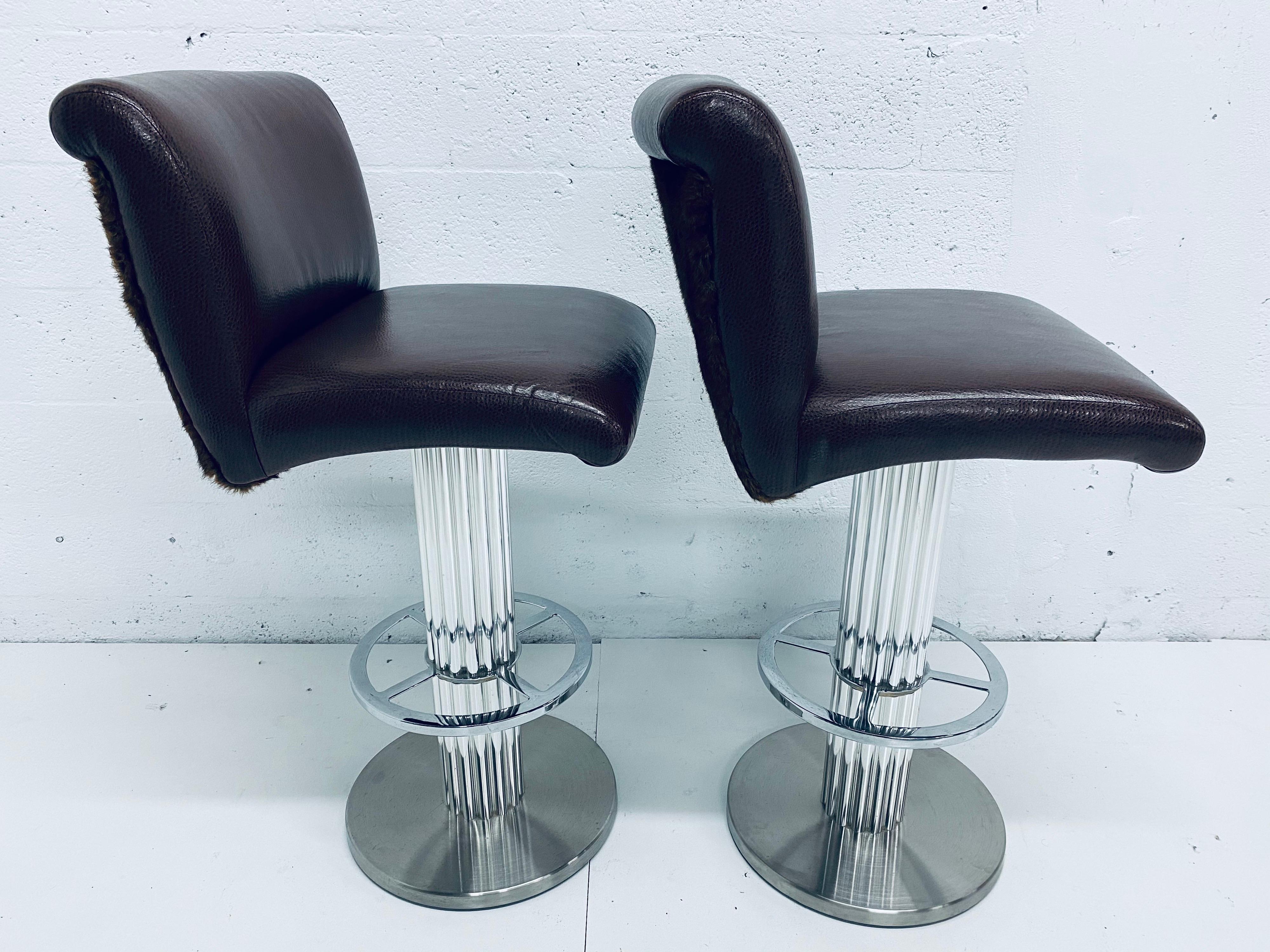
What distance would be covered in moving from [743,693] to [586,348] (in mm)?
870

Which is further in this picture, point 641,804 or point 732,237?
point 641,804

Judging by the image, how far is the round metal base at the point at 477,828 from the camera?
4.15 feet

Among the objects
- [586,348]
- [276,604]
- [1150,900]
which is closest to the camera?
[586,348]

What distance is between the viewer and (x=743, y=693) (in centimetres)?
169

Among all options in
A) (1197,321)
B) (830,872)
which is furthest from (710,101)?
(1197,321)

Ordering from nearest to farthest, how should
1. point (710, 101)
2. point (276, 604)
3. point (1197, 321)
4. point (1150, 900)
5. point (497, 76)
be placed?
point (710, 101), point (1150, 900), point (497, 76), point (1197, 321), point (276, 604)

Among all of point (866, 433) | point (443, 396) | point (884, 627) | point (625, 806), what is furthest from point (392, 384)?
point (625, 806)

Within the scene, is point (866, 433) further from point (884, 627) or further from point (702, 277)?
point (884, 627)

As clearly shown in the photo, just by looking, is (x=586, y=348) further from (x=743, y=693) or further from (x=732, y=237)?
(x=743, y=693)

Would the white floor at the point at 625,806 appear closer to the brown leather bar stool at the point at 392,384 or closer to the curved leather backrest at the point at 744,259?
the brown leather bar stool at the point at 392,384

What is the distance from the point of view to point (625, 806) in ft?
4.67

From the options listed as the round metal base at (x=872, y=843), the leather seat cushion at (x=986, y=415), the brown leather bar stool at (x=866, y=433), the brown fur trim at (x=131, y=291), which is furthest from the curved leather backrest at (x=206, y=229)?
the round metal base at (x=872, y=843)

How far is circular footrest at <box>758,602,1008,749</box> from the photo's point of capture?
1135mm

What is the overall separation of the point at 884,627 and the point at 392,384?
0.69 metres
